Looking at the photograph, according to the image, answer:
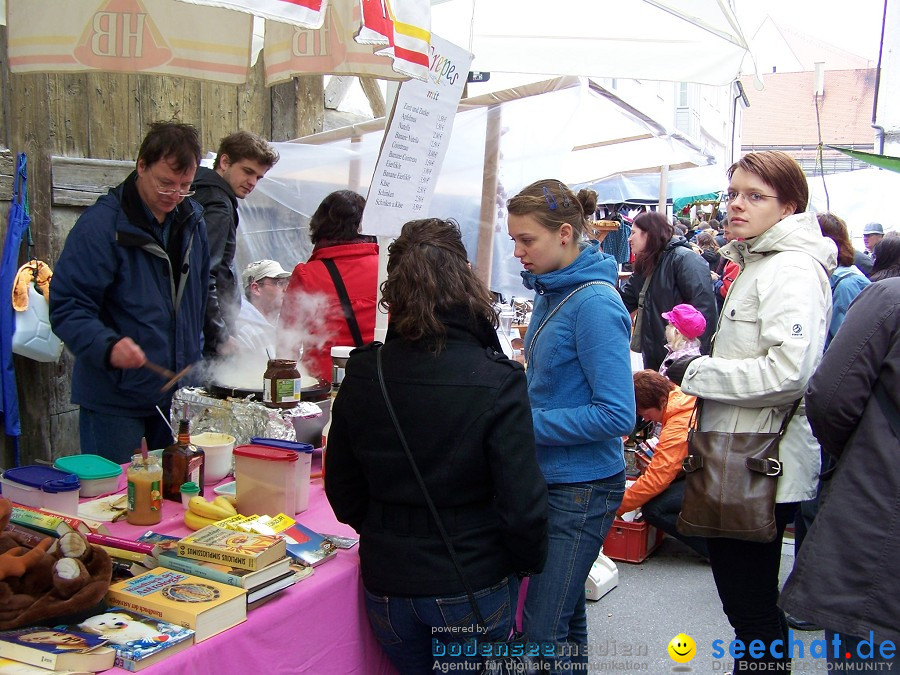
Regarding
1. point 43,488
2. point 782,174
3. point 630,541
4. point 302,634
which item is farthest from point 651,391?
point 43,488

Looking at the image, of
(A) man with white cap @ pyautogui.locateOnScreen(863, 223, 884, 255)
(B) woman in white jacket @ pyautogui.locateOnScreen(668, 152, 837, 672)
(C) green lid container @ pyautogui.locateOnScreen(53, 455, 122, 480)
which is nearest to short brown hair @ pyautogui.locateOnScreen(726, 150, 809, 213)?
(B) woman in white jacket @ pyautogui.locateOnScreen(668, 152, 837, 672)

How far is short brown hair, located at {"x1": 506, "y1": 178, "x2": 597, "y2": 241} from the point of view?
231 centimetres

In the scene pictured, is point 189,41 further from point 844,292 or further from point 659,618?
point 844,292

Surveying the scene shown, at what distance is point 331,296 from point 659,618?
2270mm

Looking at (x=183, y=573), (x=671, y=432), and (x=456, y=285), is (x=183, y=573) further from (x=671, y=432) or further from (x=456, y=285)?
(x=671, y=432)

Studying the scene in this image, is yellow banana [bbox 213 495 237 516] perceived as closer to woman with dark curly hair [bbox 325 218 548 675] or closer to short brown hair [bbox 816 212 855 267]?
woman with dark curly hair [bbox 325 218 548 675]

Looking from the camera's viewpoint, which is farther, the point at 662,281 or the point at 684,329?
the point at 662,281

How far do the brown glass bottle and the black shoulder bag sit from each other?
2.67 ft

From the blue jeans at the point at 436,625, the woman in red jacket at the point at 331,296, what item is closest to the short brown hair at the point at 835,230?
the woman in red jacket at the point at 331,296

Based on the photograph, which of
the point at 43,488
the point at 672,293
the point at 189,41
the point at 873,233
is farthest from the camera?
the point at 873,233

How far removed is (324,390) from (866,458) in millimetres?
1853

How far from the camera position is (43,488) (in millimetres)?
2070

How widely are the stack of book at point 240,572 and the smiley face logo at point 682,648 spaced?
2198mm

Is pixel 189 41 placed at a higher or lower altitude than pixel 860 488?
higher
